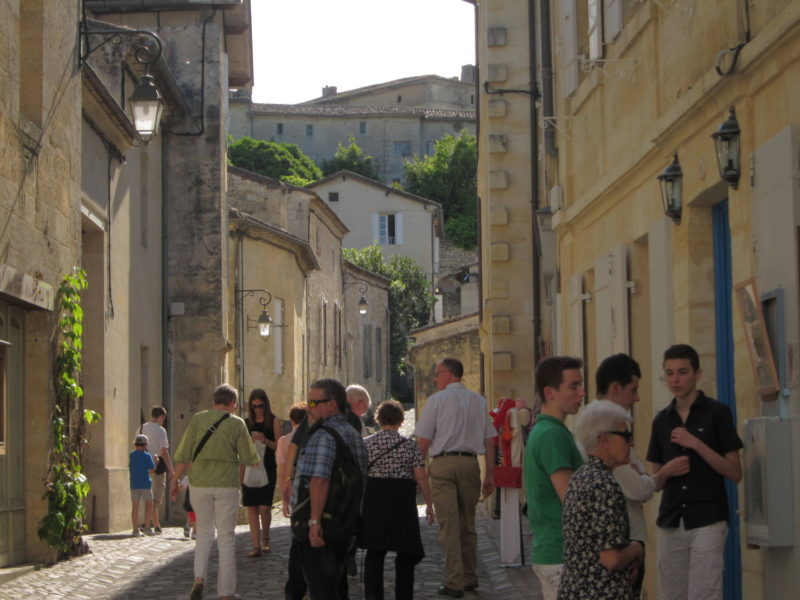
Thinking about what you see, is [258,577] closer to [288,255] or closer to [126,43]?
[126,43]

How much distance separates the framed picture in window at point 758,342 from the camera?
7363mm

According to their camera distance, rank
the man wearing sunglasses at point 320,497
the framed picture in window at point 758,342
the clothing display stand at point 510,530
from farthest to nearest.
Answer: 1. the clothing display stand at point 510,530
2. the man wearing sunglasses at point 320,497
3. the framed picture in window at point 758,342

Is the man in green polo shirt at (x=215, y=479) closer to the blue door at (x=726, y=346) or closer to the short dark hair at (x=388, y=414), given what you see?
the short dark hair at (x=388, y=414)

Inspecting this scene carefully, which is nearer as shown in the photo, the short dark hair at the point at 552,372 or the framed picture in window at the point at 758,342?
the short dark hair at the point at 552,372

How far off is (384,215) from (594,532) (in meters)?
71.6

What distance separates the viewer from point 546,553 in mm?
6617

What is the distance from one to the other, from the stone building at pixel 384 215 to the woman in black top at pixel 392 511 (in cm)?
6594

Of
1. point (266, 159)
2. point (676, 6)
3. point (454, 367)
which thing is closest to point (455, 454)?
point (454, 367)

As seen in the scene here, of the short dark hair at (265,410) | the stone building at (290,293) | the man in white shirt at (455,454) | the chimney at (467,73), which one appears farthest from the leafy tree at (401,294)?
the man in white shirt at (455,454)

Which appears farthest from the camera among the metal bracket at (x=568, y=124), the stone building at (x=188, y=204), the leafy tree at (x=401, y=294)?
the leafy tree at (x=401, y=294)

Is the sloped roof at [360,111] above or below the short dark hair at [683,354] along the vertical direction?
above

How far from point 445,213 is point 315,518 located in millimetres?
83576

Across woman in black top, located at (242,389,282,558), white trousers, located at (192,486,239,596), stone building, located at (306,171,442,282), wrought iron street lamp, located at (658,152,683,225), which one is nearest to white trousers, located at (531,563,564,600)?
wrought iron street lamp, located at (658,152,683,225)

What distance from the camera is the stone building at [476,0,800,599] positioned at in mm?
7254
